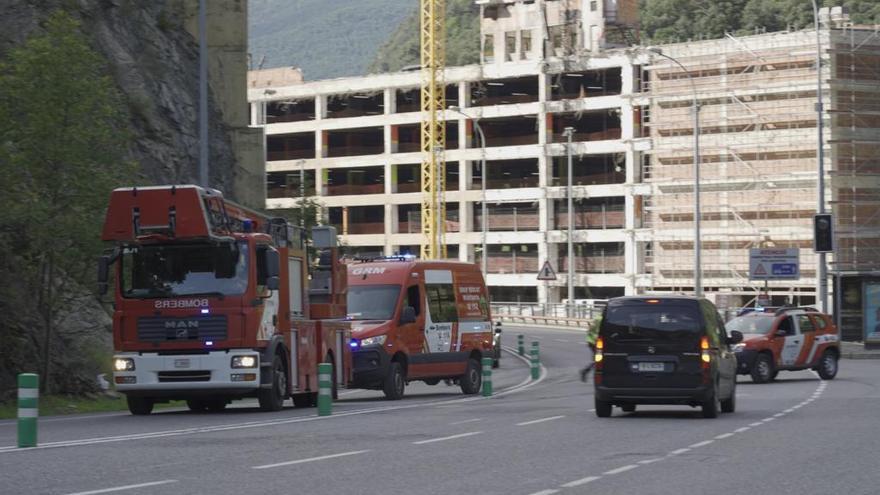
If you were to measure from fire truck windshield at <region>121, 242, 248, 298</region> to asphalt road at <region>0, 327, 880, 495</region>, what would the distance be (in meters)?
1.97

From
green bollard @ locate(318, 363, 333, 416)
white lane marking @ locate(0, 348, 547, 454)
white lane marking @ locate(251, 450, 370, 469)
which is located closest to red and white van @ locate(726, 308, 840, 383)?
white lane marking @ locate(0, 348, 547, 454)

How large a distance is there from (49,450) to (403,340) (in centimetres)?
1466

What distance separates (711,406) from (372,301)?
9.47 metres

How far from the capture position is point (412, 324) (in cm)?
3156

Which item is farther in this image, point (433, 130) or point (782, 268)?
point (433, 130)

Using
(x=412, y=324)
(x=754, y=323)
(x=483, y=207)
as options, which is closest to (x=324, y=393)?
(x=412, y=324)

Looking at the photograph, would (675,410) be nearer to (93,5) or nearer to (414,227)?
(93,5)

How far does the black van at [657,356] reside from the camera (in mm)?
23859

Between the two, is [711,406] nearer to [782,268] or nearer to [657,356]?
[657,356]

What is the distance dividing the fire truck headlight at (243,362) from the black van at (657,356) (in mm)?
5196

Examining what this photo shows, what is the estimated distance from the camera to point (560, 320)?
308 feet

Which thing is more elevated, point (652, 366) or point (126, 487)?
point (652, 366)

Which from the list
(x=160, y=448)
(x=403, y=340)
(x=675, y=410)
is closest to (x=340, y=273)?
(x=403, y=340)

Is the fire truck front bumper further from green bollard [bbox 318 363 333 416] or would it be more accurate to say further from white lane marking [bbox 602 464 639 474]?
white lane marking [bbox 602 464 639 474]
